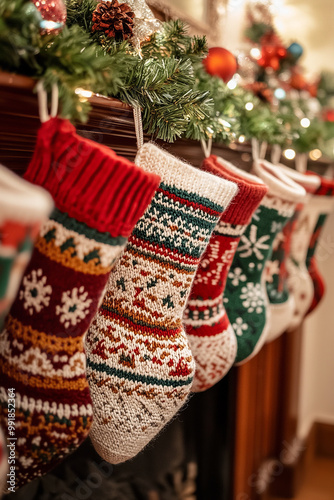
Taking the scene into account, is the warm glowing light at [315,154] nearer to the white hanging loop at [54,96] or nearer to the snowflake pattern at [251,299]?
the snowflake pattern at [251,299]

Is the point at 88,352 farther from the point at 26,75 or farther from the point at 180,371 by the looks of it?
the point at 26,75

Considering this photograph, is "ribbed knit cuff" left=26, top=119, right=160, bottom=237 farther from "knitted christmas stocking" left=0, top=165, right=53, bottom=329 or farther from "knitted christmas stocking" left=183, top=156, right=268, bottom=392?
"knitted christmas stocking" left=183, top=156, right=268, bottom=392

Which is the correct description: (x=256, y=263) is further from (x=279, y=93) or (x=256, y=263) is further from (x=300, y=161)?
(x=279, y=93)

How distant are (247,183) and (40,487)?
80 centimetres

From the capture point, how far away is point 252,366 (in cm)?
171

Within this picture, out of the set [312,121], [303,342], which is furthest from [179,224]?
[303,342]

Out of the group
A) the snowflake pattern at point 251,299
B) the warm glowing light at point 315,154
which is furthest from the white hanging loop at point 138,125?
the warm glowing light at point 315,154

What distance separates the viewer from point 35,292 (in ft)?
1.99

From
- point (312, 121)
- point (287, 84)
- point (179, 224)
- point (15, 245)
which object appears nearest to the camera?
point (15, 245)

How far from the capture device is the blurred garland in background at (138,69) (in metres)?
0.56

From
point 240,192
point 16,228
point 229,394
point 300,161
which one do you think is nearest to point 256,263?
point 240,192

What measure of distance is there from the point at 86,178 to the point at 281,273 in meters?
0.84

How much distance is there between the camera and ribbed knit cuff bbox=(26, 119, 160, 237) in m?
0.57

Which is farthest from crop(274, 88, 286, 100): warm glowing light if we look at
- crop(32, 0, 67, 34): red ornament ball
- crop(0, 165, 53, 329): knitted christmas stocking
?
crop(0, 165, 53, 329): knitted christmas stocking
